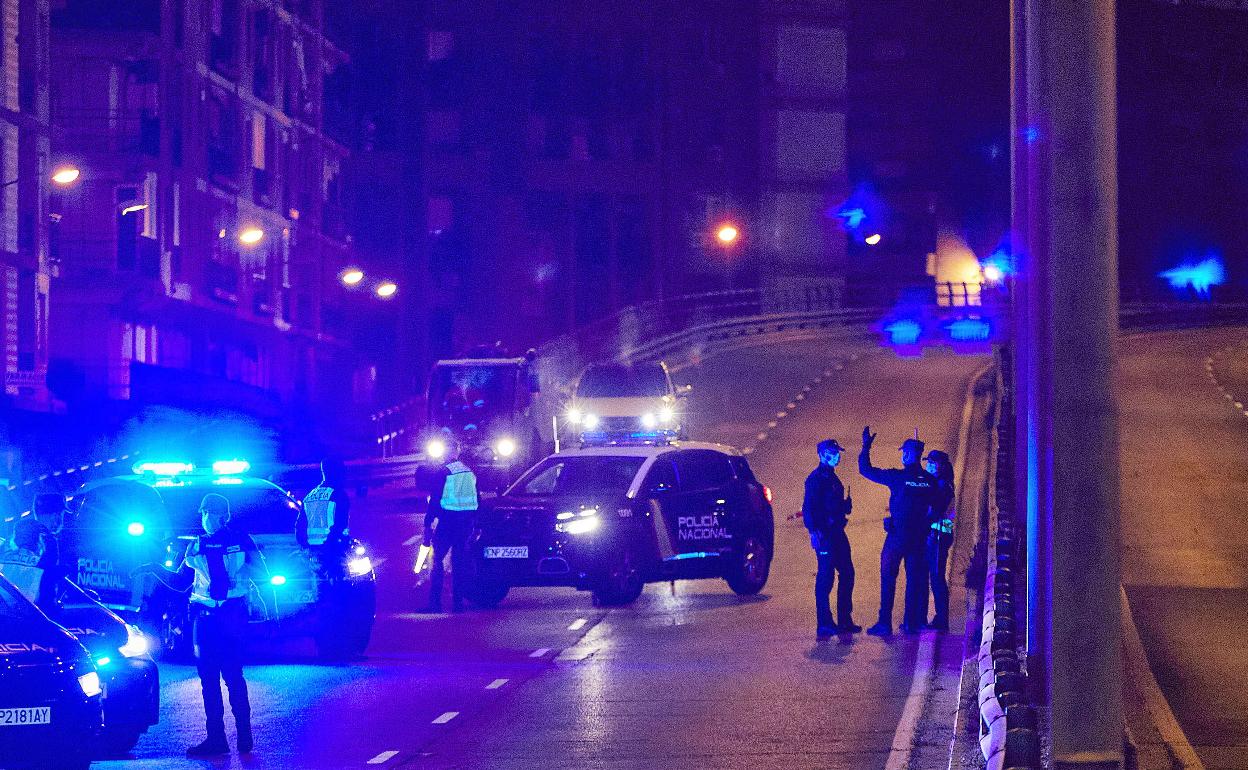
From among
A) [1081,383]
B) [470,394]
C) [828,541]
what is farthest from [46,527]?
[470,394]

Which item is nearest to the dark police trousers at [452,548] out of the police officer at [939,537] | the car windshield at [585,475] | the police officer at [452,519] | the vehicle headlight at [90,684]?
the police officer at [452,519]

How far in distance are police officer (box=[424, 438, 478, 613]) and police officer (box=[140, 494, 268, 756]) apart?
8.06 meters

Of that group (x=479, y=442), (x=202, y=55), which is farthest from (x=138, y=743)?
(x=202, y=55)

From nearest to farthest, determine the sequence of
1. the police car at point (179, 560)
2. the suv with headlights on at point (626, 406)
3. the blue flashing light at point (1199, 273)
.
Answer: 1. the police car at point (179, 560)
2. the suv with headlights on at point (626, 406)
3. the blue flashing light at point (1199, 273)

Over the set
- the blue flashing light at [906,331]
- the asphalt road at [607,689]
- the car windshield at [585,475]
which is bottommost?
the asphalt road at [607,689]

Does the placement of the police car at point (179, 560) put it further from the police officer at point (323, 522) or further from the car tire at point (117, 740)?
the car tire at point (117, 740)

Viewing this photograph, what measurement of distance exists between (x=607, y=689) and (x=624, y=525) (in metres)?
5.75

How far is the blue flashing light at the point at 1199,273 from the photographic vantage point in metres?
111

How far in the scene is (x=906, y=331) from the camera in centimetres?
7181

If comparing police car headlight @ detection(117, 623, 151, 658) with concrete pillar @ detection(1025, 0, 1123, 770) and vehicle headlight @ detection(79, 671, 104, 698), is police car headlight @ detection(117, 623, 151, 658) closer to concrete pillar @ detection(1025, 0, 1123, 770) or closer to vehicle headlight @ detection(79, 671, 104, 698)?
vehicle headlight @ detection(79, 671, 104, 698)

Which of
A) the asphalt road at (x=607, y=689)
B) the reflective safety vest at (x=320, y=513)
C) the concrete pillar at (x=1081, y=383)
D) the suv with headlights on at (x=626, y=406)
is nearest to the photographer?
the concrete pillar at (x=1081, y=383)

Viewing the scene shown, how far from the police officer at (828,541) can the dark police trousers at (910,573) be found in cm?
38

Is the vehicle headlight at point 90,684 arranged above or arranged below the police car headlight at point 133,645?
below

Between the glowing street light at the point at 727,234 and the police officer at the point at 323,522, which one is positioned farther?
the glowing street light at the point at 727,234
